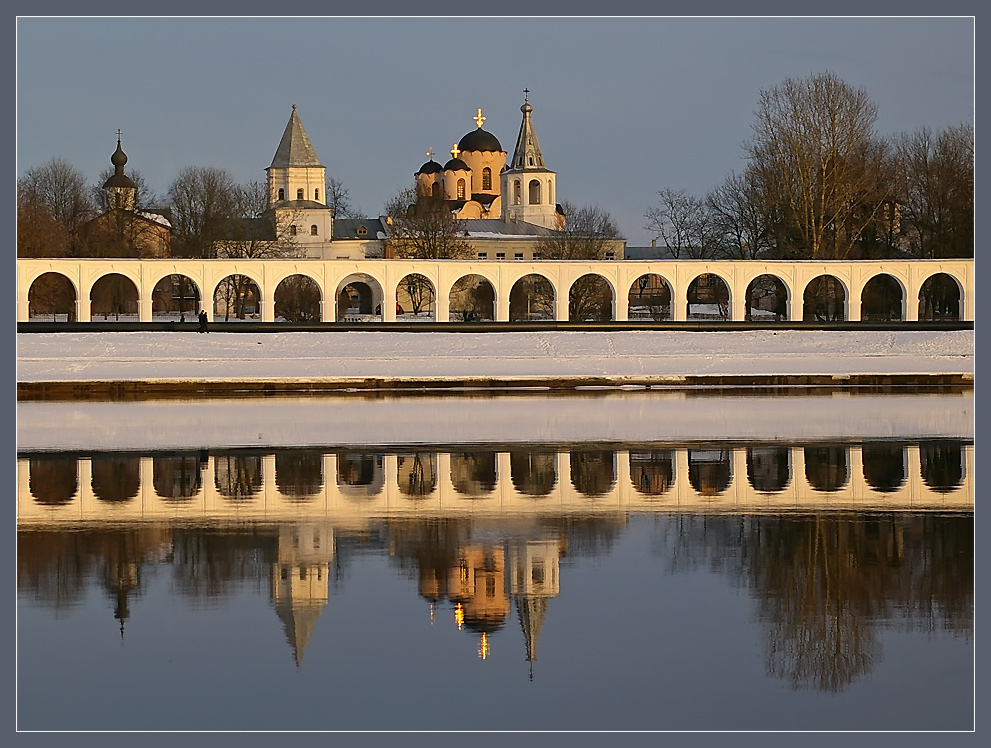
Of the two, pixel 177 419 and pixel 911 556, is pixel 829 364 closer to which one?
pixel 177 419

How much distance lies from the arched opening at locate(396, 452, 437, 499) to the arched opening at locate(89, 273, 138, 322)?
50.6 metres

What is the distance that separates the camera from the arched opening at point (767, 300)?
59.3 meters

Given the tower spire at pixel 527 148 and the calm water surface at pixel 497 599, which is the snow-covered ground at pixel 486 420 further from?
the tower spire at pixel 527 148

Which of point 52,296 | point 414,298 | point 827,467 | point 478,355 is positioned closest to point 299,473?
point 827,467

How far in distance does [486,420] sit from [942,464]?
7759 mm

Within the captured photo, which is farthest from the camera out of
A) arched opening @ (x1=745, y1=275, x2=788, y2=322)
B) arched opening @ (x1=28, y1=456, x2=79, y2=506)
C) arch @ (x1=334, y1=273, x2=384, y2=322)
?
arch @ (x1=334, y1=273, x2=384, y2=322)

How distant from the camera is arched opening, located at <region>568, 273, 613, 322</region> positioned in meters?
65.7

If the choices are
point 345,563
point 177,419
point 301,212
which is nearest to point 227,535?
point 345,563

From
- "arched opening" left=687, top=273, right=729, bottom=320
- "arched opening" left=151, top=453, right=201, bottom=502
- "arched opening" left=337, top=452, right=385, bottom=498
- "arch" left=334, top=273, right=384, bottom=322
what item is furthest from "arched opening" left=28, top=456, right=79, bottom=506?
"arched opening" left=687, top=273, right=729, bottom=320

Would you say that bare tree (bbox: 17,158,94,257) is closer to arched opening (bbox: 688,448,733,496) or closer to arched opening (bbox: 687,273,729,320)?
arched opening (bbox: 687,273,729,320)

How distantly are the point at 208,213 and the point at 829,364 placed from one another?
4797 centimetres

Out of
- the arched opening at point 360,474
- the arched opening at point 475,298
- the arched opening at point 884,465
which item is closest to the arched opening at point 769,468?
the arched opening at point 884,465

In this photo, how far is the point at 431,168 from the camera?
12038cm

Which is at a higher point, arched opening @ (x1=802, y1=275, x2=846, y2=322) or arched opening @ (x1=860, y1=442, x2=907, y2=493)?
arched opening @ (x1=802, y1=275, x2=846, y2=322)
